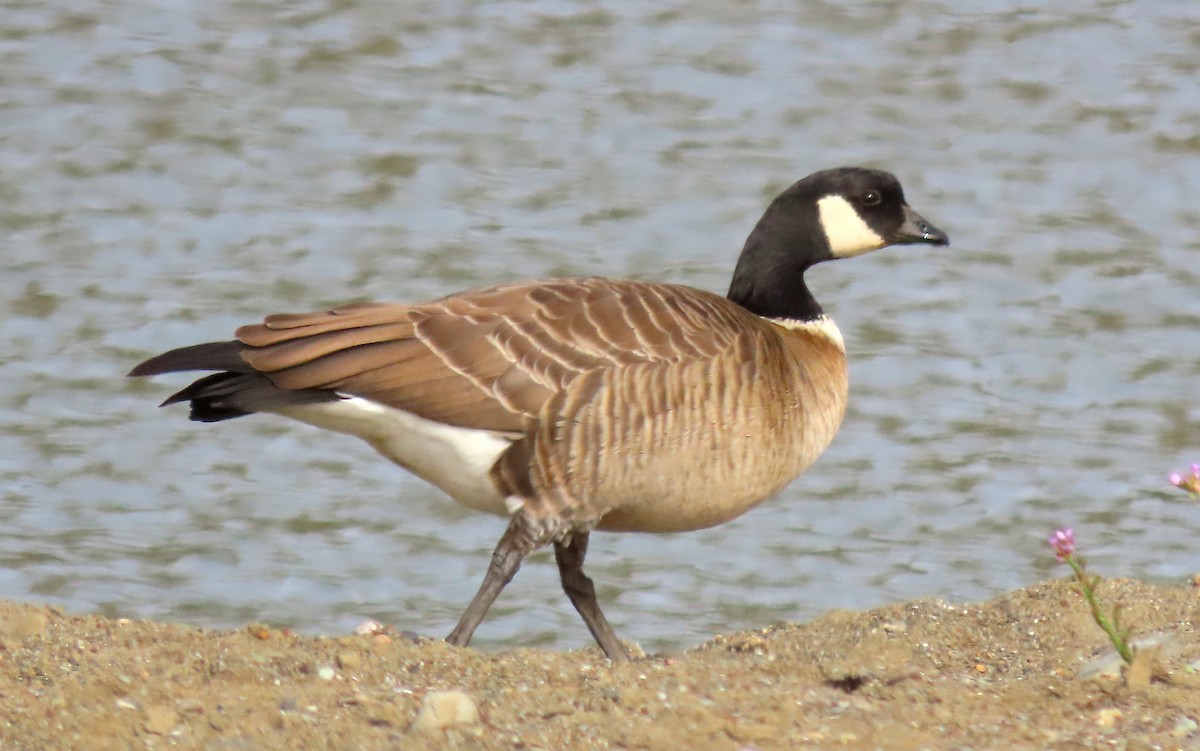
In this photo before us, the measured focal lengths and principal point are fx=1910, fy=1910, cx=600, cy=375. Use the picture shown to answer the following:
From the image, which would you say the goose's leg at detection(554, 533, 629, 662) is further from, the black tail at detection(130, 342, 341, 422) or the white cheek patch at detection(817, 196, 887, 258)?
the white cheek patch at detection(817, 196, 887, 258)

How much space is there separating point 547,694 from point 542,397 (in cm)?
123

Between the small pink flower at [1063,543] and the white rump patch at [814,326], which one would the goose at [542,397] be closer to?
the white rump patch at [814,326]

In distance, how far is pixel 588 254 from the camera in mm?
11164

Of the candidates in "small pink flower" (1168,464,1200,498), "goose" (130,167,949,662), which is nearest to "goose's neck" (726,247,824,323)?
"goose" (130,167,949,662)

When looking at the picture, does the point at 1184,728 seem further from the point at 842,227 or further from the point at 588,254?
the point at 588,254

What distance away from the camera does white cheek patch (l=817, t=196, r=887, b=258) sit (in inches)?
278

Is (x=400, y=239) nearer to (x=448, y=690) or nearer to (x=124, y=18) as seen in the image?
(x=124, y=18)

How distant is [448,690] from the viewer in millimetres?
4949

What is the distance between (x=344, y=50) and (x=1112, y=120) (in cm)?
555

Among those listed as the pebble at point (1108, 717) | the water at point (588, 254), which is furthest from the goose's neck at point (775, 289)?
the pebble at point (1108, 717)

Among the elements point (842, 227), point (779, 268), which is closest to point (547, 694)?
point (779, 268)

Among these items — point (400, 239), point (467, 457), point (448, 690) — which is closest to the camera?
point (448, 690)

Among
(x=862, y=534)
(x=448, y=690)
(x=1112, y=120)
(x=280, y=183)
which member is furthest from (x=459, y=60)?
(x=448, y=690)

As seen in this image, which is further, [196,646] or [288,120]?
[288,120]
